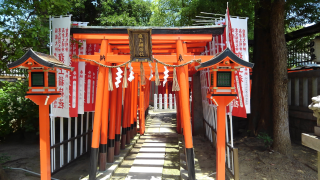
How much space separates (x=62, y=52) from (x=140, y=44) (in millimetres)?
2280

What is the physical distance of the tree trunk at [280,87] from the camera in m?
6.51

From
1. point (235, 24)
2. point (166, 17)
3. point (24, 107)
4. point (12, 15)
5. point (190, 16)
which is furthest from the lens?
point (166, 17)

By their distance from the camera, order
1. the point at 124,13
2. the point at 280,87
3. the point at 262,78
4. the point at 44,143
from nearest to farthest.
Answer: the point at 44,143 < the point at 280,87 < the point at 262,78 < the point at 124,13

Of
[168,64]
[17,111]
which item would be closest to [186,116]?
[168,64]

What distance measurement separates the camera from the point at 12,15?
17.3 ft

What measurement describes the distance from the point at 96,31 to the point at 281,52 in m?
5.61

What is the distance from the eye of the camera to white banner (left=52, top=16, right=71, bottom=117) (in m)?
5.52

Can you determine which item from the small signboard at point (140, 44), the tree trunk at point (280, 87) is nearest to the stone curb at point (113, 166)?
the small signboard at point (140, 44)

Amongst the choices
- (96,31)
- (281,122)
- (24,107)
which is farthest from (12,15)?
(281,122)

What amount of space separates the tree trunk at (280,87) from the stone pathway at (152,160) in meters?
3.34

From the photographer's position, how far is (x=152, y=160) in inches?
286

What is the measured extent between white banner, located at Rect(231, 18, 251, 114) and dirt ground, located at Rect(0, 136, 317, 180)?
195cm

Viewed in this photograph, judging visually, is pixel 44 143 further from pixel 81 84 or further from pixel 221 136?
pixel 221 136

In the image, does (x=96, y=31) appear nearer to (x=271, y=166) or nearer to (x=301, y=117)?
(x=271, y=166)
